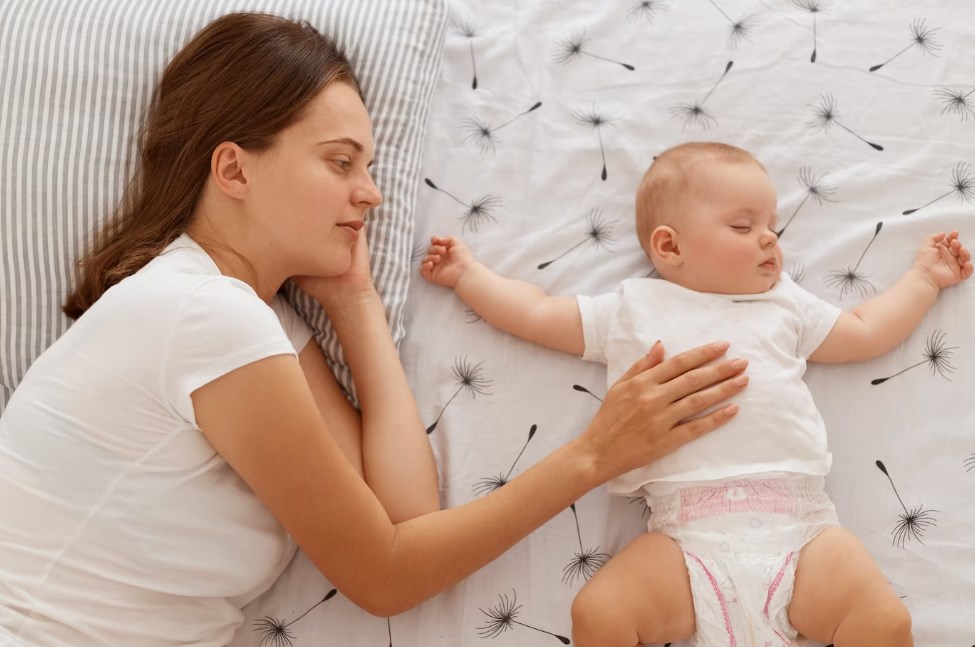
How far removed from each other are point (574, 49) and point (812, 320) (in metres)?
0.73

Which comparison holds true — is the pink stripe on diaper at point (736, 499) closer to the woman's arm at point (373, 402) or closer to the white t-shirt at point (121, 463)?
the woman's arm at point (373, 402)

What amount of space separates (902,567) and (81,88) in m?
1.55

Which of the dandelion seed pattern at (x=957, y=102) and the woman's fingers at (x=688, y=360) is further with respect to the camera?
the dandelion seed pattern at (x=957, y=102)

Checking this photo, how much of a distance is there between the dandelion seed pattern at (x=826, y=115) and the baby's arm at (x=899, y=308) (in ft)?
0.89

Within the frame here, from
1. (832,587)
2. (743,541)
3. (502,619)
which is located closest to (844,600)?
(832,587)

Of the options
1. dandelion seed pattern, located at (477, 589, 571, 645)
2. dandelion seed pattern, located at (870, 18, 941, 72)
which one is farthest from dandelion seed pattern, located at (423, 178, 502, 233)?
dandelion seed pattern, located at (870, 18, 941, 72)

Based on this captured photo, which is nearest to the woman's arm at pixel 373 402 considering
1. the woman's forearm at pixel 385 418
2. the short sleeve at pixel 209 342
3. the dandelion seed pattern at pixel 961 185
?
the woman's forearm at pixel 385 418

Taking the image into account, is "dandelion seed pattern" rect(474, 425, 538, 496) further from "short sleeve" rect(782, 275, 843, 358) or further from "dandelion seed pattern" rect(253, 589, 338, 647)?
"short sleeve" rect(782, 275, 843, 358)

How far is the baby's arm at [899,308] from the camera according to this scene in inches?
57.2

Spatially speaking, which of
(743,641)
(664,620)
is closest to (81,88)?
(664,620)

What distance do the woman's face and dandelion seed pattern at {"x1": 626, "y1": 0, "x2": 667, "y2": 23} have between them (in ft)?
2.26

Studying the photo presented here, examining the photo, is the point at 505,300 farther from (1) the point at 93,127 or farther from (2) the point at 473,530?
(1) the point at 93,127

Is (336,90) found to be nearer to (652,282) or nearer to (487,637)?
(652,282)

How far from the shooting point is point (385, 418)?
4.71 ft
